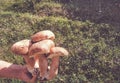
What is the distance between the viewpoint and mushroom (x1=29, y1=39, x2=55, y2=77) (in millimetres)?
2338

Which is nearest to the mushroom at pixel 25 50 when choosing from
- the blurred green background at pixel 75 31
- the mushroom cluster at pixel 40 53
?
the mushroom cluster at pixel 40 53

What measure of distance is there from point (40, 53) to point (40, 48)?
7 centimetres

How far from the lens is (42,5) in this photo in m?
8.04

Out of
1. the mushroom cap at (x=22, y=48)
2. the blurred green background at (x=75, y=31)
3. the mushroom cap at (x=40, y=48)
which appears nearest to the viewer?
the mushroom cap at (x=40, y=48)

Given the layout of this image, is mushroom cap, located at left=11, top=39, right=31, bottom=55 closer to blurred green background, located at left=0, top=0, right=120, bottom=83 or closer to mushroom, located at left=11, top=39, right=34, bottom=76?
mushroom, located at left=11, top=39, right=34, bottom=76

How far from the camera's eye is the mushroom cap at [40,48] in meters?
2.33

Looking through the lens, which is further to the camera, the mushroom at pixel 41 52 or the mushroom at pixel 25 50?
the mushroom at pixel 25 50

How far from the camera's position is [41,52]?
2355mm

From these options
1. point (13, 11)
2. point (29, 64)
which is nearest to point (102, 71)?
point (13, 11)

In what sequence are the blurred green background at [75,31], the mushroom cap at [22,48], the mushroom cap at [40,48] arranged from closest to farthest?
the mushroom cap at [40,48] → the mushroom cap at [22,48] → the blurred green background at [75,31]

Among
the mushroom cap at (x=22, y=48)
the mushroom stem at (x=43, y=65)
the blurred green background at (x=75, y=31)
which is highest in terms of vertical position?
the mushroom cap at (x=22, y=48)

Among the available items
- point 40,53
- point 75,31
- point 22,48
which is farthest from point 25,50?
point 75,31

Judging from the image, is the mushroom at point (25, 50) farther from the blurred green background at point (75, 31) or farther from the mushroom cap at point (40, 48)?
the blurred green background at point (75, 31)

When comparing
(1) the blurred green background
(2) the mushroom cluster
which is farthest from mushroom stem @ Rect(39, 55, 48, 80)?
(1) the blurred green background
